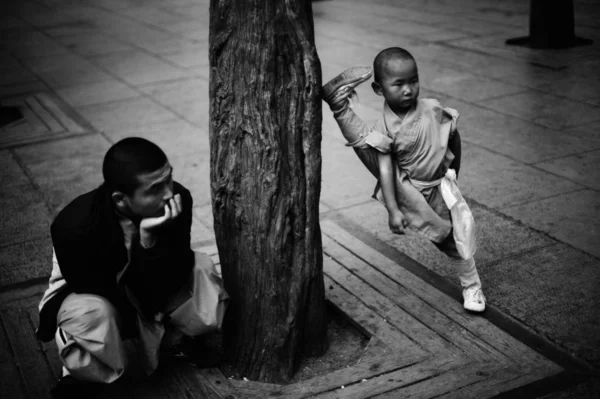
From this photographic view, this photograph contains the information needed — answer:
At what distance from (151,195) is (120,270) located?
388mm

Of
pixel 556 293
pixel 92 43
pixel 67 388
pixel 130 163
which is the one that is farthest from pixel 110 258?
pixel 92 43

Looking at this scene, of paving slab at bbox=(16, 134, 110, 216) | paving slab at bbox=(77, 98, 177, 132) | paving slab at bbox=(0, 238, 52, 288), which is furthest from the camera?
paving slab at bbox=(77, 98, 177, 132)

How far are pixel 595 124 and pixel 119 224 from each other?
15.9 ft

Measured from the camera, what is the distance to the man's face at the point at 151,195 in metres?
3.13

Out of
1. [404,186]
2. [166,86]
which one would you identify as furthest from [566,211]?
[166,86]

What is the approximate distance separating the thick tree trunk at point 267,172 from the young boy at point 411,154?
35cm

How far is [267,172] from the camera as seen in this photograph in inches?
126

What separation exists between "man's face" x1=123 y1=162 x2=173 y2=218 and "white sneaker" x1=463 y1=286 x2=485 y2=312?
1662 millimetres

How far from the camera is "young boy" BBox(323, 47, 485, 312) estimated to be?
11.5 feet

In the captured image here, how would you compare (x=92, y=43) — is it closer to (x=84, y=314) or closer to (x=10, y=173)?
(x=10, y=173)

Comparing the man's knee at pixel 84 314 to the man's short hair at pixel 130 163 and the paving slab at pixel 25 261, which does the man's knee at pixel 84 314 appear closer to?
the man's short hair at pixel 130 163

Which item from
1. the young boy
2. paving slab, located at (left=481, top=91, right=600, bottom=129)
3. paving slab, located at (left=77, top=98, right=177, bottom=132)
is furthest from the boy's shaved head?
paving slab, located at (left=77, top=98, right=177, bottom=132)

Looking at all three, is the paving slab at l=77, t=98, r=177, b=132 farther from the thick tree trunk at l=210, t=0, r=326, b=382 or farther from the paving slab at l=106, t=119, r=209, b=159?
the thick tree trunk at l=210, t=0, r=326, b=382

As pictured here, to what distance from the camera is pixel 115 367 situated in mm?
3201
